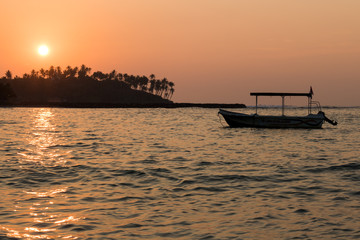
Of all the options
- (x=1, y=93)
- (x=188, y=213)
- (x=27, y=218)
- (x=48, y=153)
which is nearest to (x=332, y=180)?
(x=188, y=213)

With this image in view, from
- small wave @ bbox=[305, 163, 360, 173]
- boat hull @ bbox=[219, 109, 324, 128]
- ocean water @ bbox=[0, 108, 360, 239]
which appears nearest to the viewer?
ocean water @ bbox=[0, 108, 360, 239]

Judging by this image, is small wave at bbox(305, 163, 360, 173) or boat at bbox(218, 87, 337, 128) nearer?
small wave at bbox(305, 163, 360, 173)

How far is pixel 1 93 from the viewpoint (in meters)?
170

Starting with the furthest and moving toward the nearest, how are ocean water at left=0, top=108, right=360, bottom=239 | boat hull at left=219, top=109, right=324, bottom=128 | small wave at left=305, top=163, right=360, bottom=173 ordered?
1. boat hull at left=219, top=109, right=324, bottom=128
2. small wave at left=305, top=163, right=360, bottom=173
3. ocean water at left=0, top=108, right=360, bottom=239

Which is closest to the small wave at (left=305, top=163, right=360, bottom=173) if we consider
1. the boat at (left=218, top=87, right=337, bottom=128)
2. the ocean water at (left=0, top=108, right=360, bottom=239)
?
the ocean water at (left=0, top=108, right=360, bottom=239)

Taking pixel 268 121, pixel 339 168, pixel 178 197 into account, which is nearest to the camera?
pixel 178 197

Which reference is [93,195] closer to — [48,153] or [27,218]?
[27,218]

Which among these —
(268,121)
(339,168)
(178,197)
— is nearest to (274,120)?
(268,121)

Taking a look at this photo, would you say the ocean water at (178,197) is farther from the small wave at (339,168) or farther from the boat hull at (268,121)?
the boat hull at (268,121)

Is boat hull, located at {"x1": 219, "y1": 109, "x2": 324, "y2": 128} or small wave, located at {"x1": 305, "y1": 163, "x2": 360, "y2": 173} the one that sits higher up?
boat hull, located at {"x1": 219, "y1": 109, "x2": 324, "y2": 128}

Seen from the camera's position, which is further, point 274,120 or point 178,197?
point 274,120

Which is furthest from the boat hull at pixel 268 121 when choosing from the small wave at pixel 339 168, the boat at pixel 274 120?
the small wave at pixel 339 168

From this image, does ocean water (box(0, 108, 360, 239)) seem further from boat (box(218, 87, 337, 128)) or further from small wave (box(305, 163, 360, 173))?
boat (box(218, 87, 337, 128))

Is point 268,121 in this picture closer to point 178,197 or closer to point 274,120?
point 274,120
